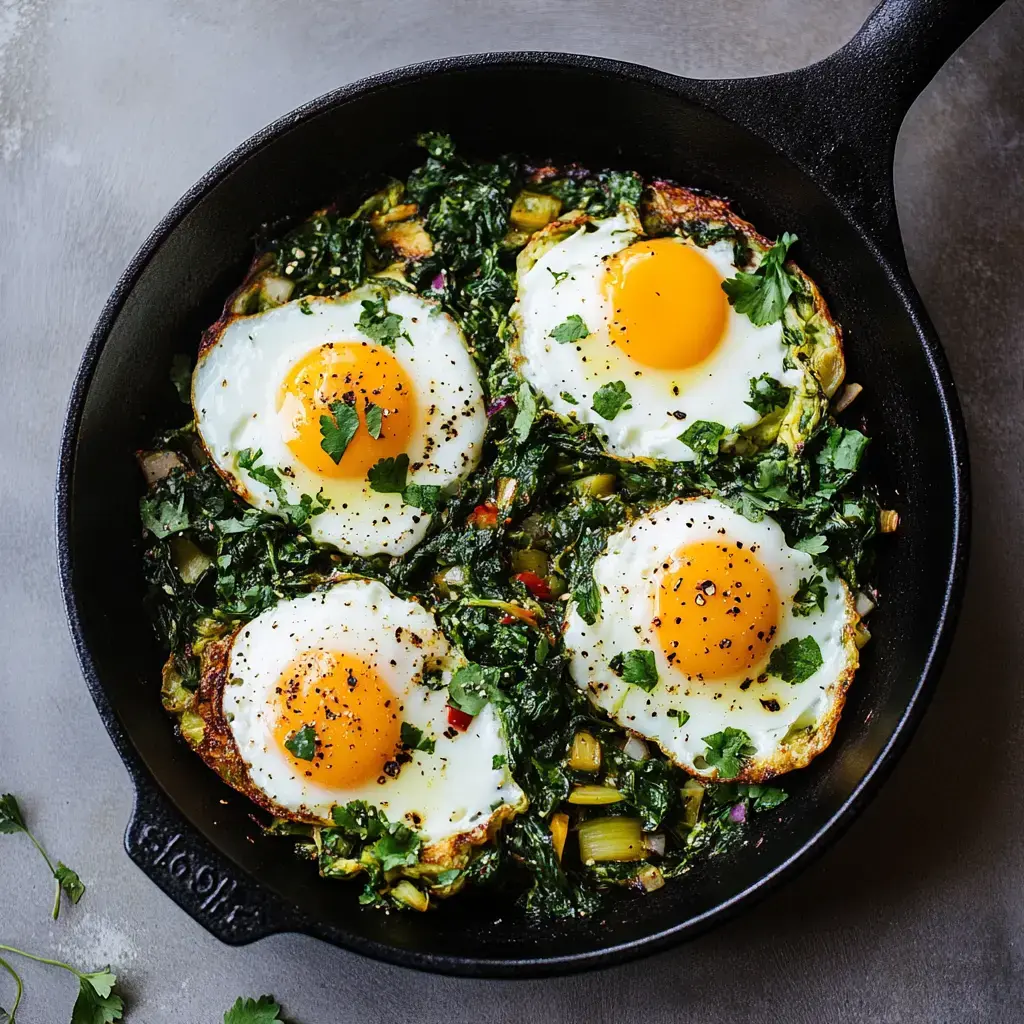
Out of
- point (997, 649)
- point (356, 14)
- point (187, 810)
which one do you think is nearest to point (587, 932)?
point (187, 810)

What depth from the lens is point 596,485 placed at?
4043 millimetres

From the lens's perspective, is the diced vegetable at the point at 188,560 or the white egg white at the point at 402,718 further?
the diced vegetable at the point at 188,560

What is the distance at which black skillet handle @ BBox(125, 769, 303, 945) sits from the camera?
3.38 metres

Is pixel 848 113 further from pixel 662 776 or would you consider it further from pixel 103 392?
pixel 103 392

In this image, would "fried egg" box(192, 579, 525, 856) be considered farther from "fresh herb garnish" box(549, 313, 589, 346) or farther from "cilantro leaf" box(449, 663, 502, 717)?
"fresh herb garnish" box(549, 313, 589, 346)

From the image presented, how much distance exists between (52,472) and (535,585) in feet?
6.70

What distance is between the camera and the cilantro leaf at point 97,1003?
408 centimetres

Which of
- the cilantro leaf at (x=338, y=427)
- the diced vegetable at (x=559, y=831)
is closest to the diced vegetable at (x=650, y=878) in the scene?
the diced vegetable at (x=559, y=831)

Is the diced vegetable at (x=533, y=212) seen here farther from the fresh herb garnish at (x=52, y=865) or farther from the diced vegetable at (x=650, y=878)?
the fresh herb garnish at (x=52, y=865)

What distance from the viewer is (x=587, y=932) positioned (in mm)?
3801

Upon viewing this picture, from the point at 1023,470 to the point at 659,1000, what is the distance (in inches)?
101

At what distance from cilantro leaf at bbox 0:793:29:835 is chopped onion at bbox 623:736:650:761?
2428 mm

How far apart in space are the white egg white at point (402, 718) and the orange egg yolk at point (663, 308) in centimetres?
133

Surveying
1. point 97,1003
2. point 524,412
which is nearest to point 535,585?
point 524,412
